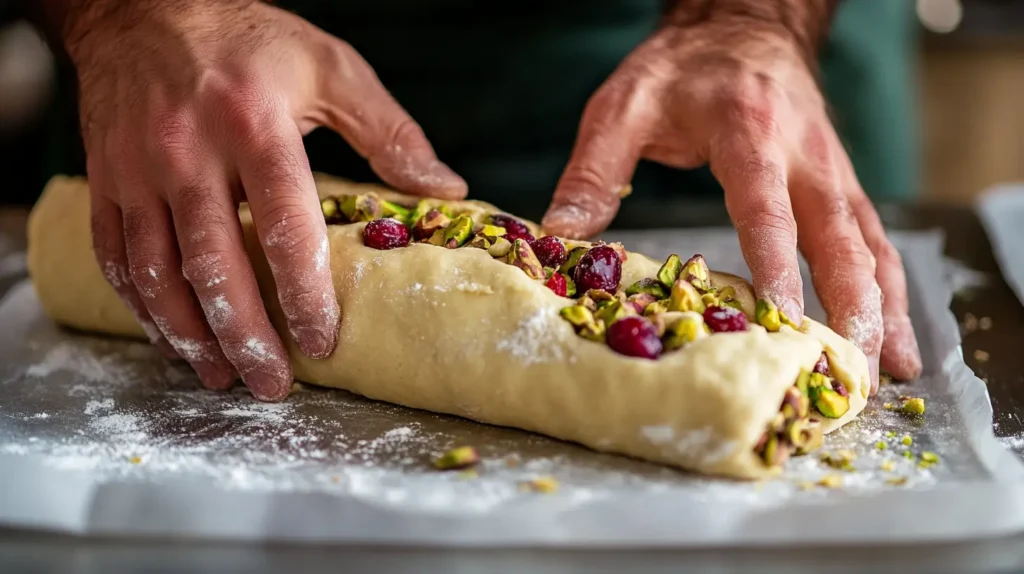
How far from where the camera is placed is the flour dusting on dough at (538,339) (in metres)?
1.59

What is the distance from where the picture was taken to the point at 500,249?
1.75 meters

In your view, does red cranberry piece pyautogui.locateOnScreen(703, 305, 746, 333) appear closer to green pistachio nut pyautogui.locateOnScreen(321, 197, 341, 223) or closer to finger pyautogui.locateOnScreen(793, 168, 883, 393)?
finger pyautogui.locateOnScreen(793, 168, 883, 393)

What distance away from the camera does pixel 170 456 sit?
1625 mm

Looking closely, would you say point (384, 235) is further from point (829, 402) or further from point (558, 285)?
point (829, 402)

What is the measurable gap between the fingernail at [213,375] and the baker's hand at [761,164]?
2.30ft

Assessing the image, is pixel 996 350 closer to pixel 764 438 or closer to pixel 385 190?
pixel 764 438

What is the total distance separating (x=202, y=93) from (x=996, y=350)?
1.72 metres

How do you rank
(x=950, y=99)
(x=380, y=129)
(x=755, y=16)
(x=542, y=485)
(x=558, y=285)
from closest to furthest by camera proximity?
(x=542, y=485) → (x=558, y=285) → (x=380, y=129) → (x=755, y=16) → (x=950, y=99)

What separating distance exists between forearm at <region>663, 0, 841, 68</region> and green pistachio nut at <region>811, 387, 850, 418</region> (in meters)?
0.97

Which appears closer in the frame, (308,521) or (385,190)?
(308,521)

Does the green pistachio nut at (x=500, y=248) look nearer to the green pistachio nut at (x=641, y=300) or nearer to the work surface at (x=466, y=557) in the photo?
the green pistachio nut at (x=641, y=300)

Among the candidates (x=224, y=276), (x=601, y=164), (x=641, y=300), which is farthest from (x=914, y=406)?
(x=224, y=276)

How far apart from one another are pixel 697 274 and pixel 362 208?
2.25 ft

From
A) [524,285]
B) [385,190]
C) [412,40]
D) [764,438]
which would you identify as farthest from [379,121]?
[764,438]
